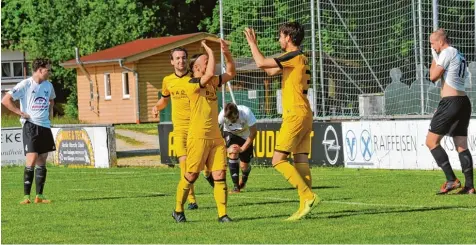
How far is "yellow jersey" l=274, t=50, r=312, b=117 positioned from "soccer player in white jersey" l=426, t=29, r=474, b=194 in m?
3.15

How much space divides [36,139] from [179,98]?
3.41 metres

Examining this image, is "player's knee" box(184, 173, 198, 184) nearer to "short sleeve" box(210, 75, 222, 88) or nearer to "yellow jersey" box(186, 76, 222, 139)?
"yellow jersey" box(186, 76, 222, 139)

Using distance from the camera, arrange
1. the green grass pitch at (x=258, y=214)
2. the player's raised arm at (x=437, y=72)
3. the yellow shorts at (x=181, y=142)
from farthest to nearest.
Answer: the player's raised arm at (x=437, y=72) → the yellow shorts at (x=181, y=142) → the green grass pitch at (x=258, y=214)

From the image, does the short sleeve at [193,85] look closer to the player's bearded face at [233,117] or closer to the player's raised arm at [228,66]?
the player's raised arm at [228,66]

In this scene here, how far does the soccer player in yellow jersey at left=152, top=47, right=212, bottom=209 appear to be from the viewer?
13742mm

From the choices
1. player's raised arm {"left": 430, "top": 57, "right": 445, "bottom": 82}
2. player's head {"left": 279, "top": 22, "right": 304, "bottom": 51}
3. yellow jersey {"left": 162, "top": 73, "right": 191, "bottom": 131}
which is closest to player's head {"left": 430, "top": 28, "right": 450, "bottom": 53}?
player's raised arm {"left": 430, "top": 57, "right": 445, "bottom": 82}

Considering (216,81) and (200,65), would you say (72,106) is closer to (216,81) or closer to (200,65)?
(200,65)

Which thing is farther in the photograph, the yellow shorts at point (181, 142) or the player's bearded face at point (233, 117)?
the player's bearded face at point (233, 117)

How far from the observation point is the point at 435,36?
15508 millimetres

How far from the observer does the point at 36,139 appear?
55.2 feet

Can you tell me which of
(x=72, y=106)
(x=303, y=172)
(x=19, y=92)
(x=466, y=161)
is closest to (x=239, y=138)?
(x=19, y=92)

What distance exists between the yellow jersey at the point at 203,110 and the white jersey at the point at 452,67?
3907mm

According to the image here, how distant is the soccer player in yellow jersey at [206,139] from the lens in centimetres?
1268

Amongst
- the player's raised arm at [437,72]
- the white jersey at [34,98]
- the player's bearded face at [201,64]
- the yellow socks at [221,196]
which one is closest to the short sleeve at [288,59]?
the player's bearded face at [201,64]
